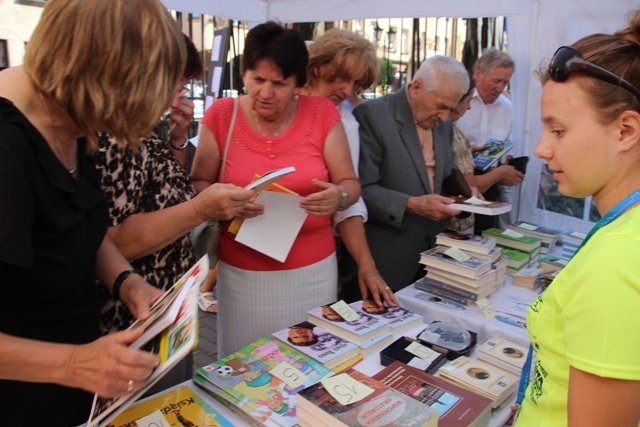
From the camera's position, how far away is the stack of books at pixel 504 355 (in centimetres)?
→ 147

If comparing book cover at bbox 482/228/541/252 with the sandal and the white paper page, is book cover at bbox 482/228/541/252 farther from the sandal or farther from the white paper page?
the sandal

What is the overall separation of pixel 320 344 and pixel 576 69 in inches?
41.6

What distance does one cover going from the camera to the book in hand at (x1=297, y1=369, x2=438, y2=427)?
1009 millimetres

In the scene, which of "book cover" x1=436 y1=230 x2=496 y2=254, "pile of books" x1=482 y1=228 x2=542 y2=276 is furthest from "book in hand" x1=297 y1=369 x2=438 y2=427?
"pile of books" x1=482 y1=228 x2=542 y2=276

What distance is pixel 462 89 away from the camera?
2416 mm

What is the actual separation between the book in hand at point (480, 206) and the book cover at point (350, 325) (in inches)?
31.1

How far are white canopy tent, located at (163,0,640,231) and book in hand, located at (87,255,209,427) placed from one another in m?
2.53

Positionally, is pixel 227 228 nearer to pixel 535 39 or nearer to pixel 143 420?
pixel 143 420

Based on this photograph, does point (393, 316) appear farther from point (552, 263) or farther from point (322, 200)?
point (552, 263)

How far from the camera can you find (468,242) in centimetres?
222

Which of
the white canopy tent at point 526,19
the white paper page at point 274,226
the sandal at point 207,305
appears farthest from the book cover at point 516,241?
the sandal at point 207,305

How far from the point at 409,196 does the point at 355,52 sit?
2.83 ft

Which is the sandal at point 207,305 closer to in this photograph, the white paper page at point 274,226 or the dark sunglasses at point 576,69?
the white paper page at point 274,226

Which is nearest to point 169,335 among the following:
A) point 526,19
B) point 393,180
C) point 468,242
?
point 468,242
